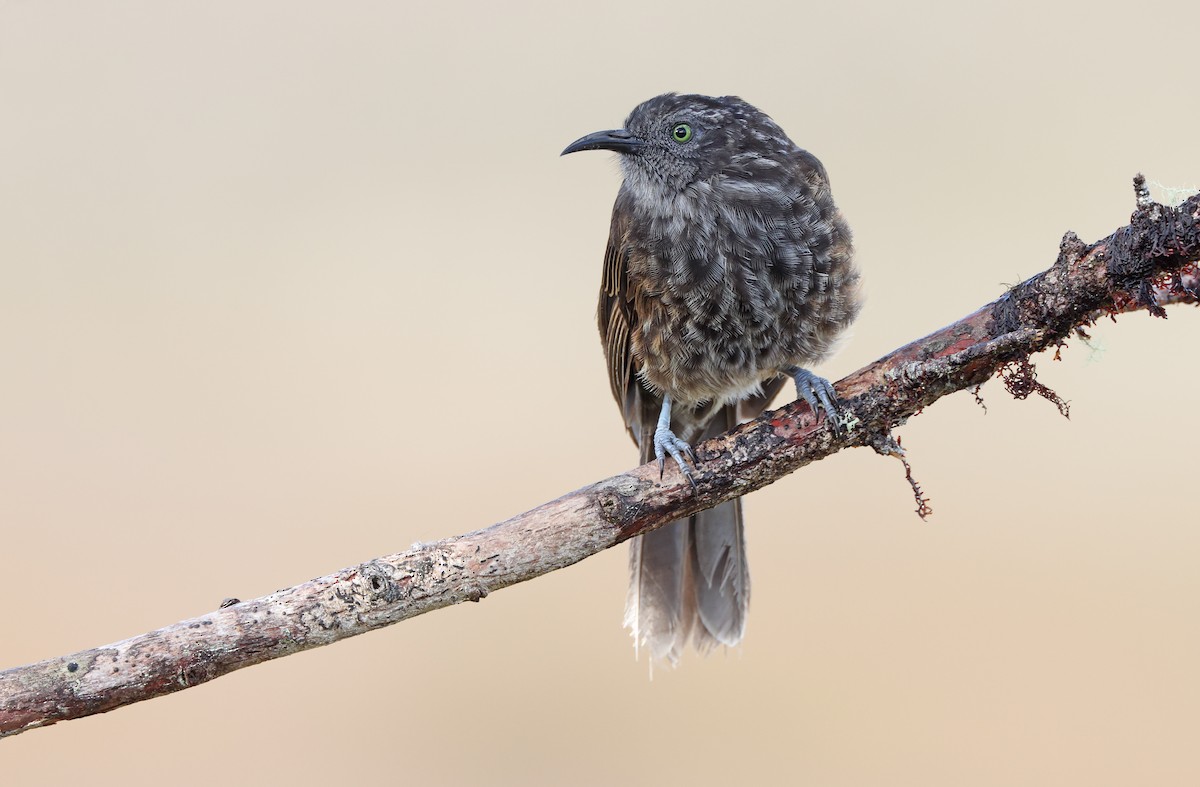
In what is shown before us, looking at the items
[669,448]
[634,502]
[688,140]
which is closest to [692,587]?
[669,448]

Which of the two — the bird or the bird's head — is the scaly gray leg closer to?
the bird

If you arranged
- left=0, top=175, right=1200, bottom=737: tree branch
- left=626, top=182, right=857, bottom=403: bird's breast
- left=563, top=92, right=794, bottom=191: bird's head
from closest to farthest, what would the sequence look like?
left=0, top=175, right=1200, bottom=737: tree branch
left=626, top=182, right=857, bottom=403: bird's breast
left=563, top=92, right=794, bottom=191: bird's head

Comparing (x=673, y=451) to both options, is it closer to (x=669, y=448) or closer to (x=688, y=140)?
(x=669, y=448)

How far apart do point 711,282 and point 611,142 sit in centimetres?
81

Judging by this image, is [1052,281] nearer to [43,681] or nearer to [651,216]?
[651,216]

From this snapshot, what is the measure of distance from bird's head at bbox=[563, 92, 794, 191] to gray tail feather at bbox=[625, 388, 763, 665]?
4.13 feet

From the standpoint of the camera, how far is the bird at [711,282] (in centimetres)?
377

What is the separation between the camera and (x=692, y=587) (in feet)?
14.6

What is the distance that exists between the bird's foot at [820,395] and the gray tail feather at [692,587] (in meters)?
1.07

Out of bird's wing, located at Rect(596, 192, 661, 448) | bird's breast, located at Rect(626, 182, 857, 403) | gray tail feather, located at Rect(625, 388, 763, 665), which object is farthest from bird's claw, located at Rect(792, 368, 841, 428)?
gray tail feather, located at Rect(625, 388, 763, 665)

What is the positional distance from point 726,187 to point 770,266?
366mm

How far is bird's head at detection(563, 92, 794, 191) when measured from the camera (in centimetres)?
396

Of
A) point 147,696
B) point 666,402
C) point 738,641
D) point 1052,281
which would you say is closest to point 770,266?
point 666,402

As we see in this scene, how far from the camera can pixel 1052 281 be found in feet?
9.50
